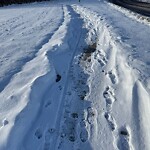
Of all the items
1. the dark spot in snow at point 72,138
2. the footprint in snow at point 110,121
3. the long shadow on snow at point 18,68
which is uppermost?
the dark spot in snow at point 72,138

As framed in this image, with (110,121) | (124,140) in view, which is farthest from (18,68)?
(124,140)

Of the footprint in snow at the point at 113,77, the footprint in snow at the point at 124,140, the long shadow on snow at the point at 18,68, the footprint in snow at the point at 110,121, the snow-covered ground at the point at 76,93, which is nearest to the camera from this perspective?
the footprint in snow at the point at 124,140

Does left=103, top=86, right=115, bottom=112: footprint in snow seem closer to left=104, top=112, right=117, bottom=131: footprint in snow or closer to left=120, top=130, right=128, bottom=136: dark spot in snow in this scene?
left=104, top=112, right=117, bottom=131: footprint in snow

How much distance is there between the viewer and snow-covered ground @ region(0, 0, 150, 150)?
4215 mm

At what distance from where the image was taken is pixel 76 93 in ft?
18.5

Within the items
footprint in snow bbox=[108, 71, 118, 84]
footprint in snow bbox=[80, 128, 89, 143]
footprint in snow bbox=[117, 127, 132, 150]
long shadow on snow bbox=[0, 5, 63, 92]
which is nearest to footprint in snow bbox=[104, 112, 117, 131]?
footprint in snow bbox=[117, 127, 132, 150]

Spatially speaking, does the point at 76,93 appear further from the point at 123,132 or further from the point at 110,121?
the point at 123,132

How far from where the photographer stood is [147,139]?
408 centimetres

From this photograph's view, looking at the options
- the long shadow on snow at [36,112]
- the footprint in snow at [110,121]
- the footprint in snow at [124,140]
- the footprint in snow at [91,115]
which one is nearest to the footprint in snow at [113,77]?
the long shadow on snow at [36,112]

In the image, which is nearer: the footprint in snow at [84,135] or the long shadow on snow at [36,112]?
the long shadow on snow at [36,112]

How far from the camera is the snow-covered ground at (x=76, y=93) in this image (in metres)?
4.21

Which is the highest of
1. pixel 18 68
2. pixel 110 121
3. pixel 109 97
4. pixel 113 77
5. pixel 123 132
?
pixel 123 132

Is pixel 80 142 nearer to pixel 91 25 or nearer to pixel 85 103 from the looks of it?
pixel 85 103

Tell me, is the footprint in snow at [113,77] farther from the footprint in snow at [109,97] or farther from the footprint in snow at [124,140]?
the footprint in snow at [124,140]
